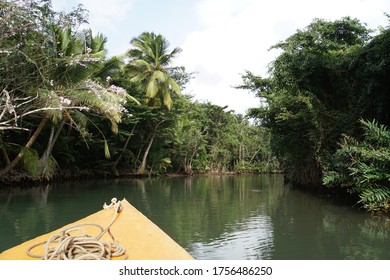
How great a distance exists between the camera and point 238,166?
36.1 metres

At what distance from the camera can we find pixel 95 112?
17.3 meters

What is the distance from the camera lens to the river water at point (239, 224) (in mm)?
6043

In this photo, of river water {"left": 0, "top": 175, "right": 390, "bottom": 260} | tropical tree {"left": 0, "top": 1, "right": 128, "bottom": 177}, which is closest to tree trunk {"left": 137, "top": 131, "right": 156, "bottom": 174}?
tropical tree {"left": 0, "top": 1, "right": 128, "bottom": 177}

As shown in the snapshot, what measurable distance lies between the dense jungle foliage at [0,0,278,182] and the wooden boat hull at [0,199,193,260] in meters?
3.21

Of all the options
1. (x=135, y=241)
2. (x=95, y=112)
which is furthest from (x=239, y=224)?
(x=95, y=112)

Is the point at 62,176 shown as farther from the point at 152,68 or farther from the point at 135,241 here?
the point at 135,241

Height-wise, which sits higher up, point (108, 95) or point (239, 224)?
point (108, 95)

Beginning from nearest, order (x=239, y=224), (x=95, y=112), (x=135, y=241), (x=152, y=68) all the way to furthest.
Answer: (x=135, y=241), (x=239, y=224), (x=95, y=112), (x=152, y=68)

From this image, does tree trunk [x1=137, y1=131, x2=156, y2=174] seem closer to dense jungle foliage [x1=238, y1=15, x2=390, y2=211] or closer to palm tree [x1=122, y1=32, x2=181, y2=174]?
palm tree [x1=122, y1=32, x2=181, y2=174]

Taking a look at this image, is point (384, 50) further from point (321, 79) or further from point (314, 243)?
point (314, 243)

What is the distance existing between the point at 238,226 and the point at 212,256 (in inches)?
103

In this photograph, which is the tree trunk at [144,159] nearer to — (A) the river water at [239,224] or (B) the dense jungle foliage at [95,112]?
(B) the dense jungle foliage at [95,112]

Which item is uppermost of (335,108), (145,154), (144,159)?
(335,108)

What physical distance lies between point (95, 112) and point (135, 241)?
14551 mm
